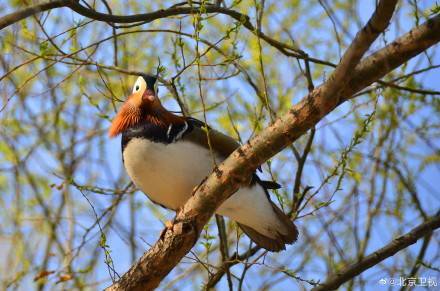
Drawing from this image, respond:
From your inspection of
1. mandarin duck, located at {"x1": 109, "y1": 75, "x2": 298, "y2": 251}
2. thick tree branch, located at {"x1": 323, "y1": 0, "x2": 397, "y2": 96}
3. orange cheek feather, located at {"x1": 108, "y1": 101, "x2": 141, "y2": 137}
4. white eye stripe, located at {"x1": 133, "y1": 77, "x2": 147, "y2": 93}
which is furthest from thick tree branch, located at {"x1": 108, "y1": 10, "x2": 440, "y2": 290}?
white eye stripe, located at {"x1": 133, "y1": 77, "x2": 147, "y2": 93}

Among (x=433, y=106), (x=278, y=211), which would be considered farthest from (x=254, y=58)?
(x=278, y=211)

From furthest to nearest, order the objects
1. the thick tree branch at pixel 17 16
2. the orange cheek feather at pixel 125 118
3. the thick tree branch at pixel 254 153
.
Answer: the orange cheek feather at pixel 125 118 < the thick tree branch at pixel 17 16 < the thick tree branch at pixel 254 153

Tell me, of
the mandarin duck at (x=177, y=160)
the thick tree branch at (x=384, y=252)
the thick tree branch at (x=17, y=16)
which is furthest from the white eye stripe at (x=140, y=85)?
the thick tree branch at (x=384, y=252)

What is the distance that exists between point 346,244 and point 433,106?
983 mm

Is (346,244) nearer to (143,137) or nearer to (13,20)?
(143,137)

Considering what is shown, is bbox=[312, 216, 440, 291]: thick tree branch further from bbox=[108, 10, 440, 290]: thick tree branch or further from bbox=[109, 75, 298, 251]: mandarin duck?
bbox=[108, 10, 440, 290]: thick tree branch

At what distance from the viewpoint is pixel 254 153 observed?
2230mm

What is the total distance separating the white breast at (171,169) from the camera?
2.83 m

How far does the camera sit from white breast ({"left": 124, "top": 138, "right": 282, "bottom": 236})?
2.83 metres

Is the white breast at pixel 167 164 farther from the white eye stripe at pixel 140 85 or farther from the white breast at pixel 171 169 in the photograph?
the white eye stripe at pixel 140 85

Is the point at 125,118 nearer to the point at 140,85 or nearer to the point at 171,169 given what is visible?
the point at 140,85

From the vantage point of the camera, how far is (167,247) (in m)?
2.49

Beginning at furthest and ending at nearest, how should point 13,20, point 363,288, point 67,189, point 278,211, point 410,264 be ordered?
1. point 67,189
2. point 410,264
3. point 363,288
4. point 278,211
5. point 13,20

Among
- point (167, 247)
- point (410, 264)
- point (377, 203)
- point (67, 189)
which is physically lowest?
point (167, 247)
